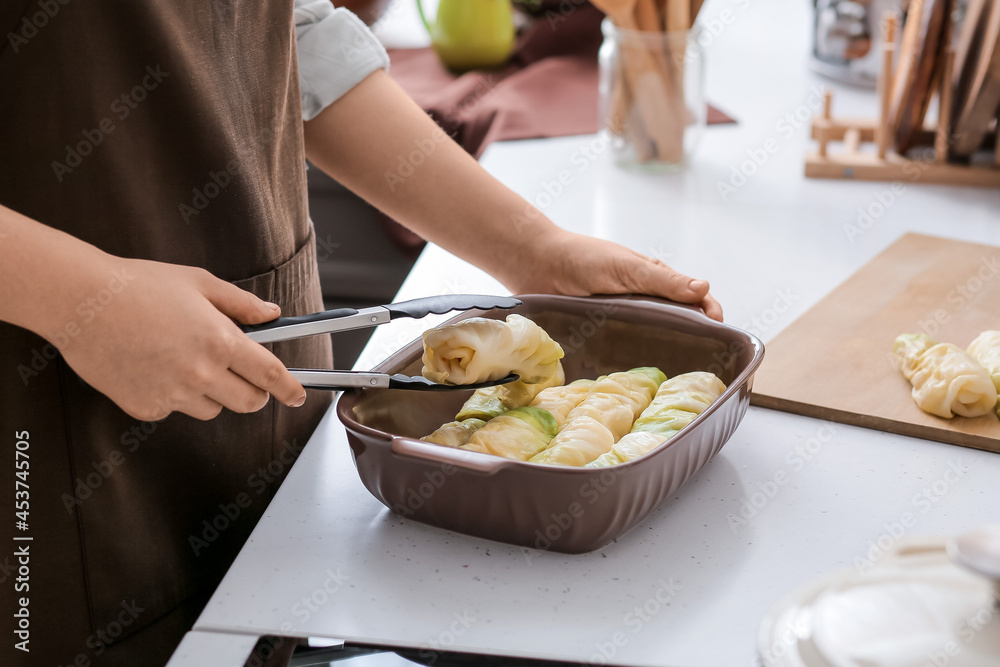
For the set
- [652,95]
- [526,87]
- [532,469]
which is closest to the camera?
[532,469]

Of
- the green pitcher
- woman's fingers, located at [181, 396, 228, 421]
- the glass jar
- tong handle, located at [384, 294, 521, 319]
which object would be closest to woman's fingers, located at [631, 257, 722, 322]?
tong handle, located at [384, 294, 521, 319]

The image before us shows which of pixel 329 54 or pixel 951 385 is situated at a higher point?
pixel 329 54

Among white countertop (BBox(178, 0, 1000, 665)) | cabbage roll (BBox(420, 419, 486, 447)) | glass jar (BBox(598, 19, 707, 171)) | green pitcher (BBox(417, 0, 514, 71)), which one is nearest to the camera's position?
white countertop (BBox(178, 0, 1000, 665))

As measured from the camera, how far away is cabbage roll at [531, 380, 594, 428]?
84cm

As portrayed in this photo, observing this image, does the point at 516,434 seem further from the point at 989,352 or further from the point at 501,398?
the point at 989,352

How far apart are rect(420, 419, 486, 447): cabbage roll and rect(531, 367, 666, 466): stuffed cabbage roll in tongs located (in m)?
0.07

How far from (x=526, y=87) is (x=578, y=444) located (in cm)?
139

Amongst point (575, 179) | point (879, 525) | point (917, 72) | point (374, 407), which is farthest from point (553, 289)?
point (917, 72)

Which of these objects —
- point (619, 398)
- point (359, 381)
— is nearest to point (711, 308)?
point (619, 398)

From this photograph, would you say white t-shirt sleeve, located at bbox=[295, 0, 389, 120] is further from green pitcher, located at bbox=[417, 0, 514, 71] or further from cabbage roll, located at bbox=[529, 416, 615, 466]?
green pitcher, located at bbox=[417, 0, 514, 71]

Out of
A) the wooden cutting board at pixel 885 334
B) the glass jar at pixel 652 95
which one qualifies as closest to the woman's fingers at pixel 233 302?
the wooden cutting board at pixel 885 334

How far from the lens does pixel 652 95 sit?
1.62 m

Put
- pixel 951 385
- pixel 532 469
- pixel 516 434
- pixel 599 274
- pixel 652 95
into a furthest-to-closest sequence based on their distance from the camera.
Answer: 1. pixel 652 95
2. pixel 599 274
3. pixel 951 385
4. pixel 516 434
5. pixel 532 469

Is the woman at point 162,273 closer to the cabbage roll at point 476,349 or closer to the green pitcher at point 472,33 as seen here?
the cabbage roll at point 476,349
